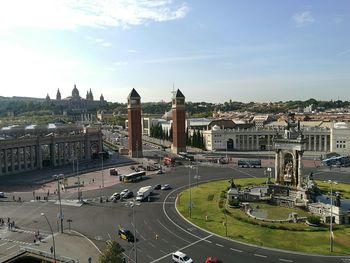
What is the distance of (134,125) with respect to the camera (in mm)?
125312

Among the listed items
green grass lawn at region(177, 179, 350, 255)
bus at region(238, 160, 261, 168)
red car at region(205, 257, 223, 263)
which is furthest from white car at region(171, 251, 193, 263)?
bus at region(238, 160, 261, 168)

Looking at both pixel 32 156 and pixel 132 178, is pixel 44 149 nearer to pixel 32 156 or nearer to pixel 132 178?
pixel 32 156

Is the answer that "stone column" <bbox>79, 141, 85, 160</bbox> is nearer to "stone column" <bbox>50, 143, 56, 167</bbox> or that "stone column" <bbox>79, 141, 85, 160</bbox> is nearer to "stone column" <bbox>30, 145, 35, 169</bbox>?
"stone column" <bbox>50, 143, 56, 167</bbox>

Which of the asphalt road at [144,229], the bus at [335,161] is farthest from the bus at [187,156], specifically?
the bus at [335,161]

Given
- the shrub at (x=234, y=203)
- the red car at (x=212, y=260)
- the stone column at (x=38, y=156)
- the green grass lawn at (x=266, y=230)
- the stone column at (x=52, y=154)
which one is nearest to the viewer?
the red car at (x=212, y=260)

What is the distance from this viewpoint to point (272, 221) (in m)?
53.8

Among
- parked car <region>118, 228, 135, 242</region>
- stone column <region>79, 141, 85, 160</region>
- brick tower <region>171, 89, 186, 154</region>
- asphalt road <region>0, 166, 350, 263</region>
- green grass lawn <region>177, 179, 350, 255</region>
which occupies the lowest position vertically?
asphalt road <region>0, 166, 350, 263</region>

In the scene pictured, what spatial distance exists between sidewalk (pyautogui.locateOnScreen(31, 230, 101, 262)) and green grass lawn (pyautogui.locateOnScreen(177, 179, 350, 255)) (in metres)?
15.9

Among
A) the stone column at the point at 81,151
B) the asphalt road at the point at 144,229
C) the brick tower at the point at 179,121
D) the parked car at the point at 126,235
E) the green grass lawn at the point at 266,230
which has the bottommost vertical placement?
the asphalt road at the point at 144,229

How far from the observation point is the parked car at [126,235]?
47900 millimetres

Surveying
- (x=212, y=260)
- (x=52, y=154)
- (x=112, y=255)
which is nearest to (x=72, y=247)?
(x=112, y=255)

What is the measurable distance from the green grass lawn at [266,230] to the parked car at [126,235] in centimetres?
1034

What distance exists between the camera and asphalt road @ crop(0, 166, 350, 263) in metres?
42.8

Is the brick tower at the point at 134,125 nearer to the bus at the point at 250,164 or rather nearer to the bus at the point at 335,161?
the bus at the point at 250,164
